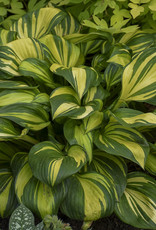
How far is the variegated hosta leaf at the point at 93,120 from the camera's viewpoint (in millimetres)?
1479

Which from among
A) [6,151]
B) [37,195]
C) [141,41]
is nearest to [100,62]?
[141,41]

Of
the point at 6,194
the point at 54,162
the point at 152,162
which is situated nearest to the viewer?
the point at 54,162

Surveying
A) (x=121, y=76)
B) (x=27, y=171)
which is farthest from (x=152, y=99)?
(x=27, y=171)

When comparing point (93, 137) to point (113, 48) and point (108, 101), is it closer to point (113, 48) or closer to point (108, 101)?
point (108, 101)

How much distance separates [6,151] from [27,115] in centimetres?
35

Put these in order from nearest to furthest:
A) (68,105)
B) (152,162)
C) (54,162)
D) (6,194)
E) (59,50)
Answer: (54,162)
(68,105)
(6,194)
(152,162)
(59,50)

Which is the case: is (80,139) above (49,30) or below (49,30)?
Result: below

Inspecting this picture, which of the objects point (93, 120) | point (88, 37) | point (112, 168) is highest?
point (88, 37)

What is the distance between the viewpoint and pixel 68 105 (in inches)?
56.2

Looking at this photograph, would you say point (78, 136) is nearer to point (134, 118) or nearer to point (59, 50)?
point (134, 118)

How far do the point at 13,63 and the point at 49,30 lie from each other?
1.20 ft

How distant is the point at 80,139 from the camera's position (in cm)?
145

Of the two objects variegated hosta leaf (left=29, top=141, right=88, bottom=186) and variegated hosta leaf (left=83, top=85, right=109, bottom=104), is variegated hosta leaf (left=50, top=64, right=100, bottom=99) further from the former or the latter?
variegated hosta leaf (left=29, top=141, right=88, bottom=186)

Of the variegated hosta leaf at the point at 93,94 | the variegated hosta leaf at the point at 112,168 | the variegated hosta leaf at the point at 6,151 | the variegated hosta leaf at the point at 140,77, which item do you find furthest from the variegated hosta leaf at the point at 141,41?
the variegated hosta leaf at the point at 6,151
